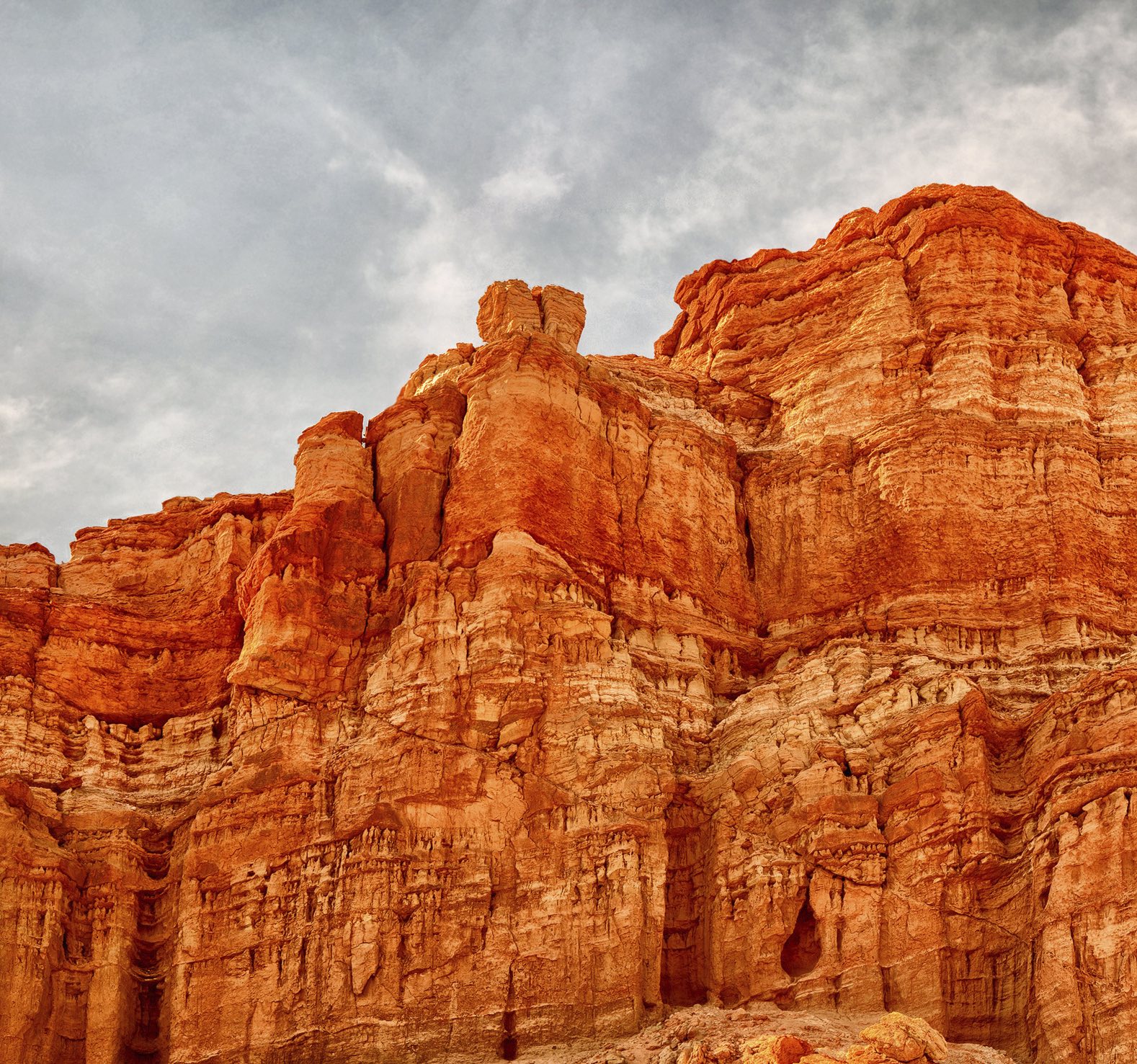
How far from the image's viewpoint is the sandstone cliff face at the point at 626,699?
2292 inches

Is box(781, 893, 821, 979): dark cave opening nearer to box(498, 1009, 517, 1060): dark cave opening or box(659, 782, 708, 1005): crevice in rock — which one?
box(659, 782, 708, 1005): crevice in rock

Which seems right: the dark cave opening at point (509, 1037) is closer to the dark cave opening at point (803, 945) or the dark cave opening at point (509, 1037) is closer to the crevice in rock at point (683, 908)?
the crevice in rock at point (683, 908)

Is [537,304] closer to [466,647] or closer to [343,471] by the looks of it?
[343,471]

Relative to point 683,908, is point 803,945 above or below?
below

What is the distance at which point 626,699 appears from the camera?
63656mm

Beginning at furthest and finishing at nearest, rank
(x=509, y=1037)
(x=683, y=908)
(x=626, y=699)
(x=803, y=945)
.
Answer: (x=626, y=699) → (x=683, y=908) → (x=803, y=945) → (x=509, y=1037)

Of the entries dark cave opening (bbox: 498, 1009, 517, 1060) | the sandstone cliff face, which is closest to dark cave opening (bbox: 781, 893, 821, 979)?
the sandstone cliff face

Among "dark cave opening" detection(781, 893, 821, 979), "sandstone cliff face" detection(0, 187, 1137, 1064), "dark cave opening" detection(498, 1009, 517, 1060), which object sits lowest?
"dark cave opening" detection(498, 1009, 517, 1060)

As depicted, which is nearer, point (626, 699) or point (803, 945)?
point (803, 945)

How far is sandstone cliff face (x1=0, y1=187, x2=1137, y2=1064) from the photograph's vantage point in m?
58.2

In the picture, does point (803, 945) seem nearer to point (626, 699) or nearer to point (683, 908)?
point (683, 908)

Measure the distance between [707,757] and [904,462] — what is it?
12868 mm

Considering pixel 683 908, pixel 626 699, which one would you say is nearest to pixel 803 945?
pixel 683 908

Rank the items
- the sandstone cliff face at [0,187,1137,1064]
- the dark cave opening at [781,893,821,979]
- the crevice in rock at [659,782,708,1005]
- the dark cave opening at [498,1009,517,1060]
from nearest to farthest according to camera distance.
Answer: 1. the dark cave opening at [498,1009,517,1060]
2. the sandstone cliff face at [0,187,1137,1064]
3. the dark cave opening at [781,893,821,979]
4. the crevice in rock at [659,782,708,1005]
